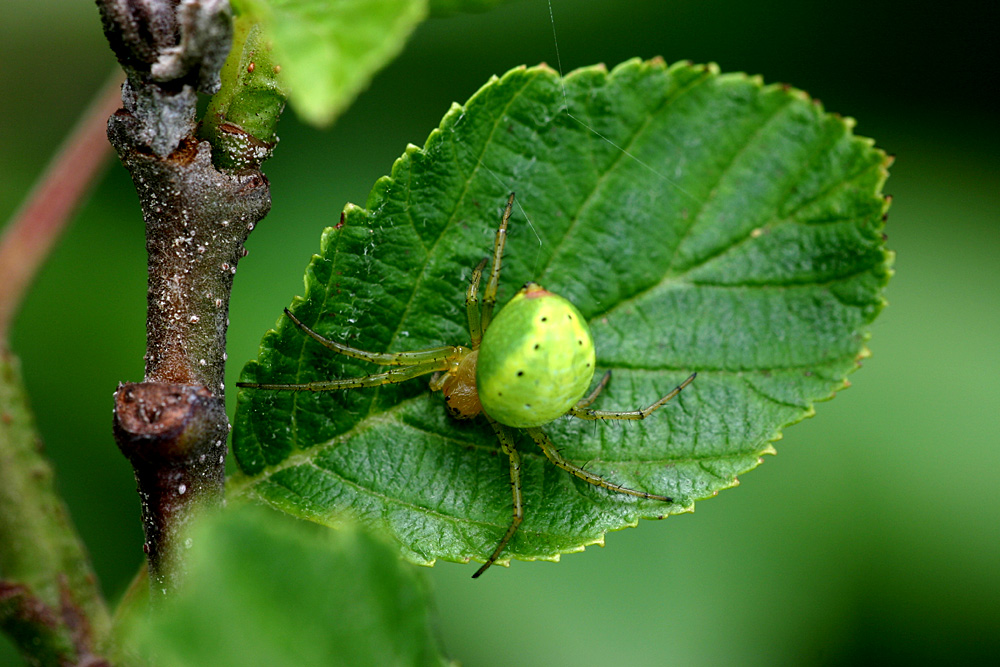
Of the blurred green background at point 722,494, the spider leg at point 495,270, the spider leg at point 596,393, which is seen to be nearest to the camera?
the spider leg at point 495,270

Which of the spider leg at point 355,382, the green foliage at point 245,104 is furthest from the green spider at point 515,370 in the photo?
the green foliage at point 245,104

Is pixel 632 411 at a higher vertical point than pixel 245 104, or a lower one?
lower

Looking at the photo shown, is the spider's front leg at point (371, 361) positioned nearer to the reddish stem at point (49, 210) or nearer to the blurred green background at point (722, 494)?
the reddish stem at point (49, 210)

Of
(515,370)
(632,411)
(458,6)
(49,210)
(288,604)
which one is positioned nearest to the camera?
(288,604)

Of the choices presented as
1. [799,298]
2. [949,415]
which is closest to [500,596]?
[799,298]

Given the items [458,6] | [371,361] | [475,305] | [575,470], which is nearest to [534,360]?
[475,305]

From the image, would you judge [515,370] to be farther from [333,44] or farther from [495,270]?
[333,44]

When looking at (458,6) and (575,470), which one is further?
(575,470)
